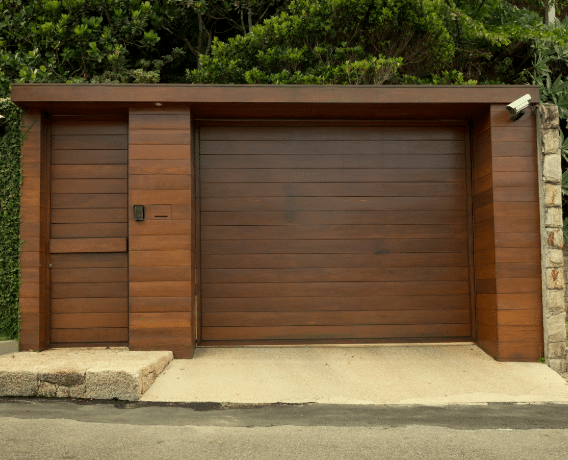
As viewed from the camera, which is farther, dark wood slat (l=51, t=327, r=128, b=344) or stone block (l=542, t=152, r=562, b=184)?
dark wood slat (l=51, t=327, r=128, b=344)

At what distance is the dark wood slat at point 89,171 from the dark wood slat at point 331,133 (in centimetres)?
105

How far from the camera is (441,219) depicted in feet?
21.1

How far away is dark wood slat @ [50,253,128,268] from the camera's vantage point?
239 inches

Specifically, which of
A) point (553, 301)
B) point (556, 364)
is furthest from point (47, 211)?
point (556, 364)

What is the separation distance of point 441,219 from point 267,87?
2.53m

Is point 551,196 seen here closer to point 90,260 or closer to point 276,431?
point 276,431

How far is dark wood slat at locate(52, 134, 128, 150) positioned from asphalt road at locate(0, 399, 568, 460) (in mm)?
2832

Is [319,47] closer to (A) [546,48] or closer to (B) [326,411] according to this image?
(A) [546,48]

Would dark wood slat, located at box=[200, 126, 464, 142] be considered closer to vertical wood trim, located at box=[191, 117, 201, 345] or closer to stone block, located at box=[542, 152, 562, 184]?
vertical wood trim, located at box=[191, 117, 201, 345]

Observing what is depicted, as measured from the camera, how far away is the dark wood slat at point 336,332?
624 centimetres

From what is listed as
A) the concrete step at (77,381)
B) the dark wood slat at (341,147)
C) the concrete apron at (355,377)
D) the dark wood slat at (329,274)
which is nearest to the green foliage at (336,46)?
the dark wood slat at (341,147)

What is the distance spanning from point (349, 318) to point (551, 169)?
8.91 feet

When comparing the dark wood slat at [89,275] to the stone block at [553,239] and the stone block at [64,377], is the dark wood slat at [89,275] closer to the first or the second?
the stone block at [64,377]

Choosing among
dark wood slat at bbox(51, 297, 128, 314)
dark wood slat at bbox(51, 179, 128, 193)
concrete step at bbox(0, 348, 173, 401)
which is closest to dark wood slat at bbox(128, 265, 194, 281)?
dark wood slat at bbox(51, 297, 128, 314)
